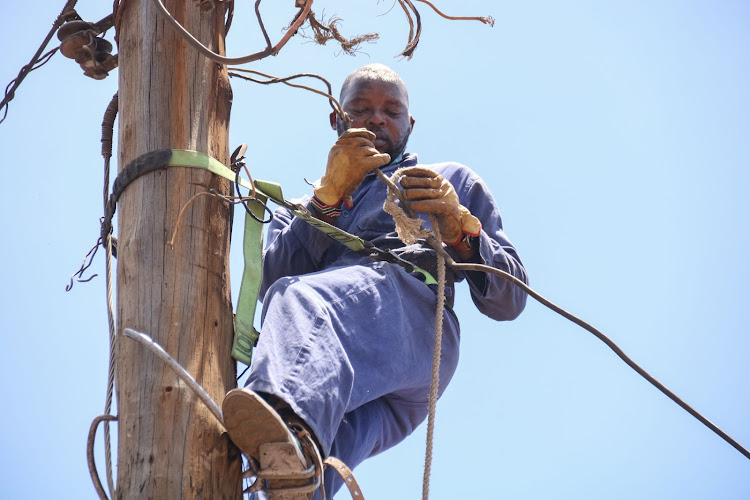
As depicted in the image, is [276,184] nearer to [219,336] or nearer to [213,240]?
[213,240]

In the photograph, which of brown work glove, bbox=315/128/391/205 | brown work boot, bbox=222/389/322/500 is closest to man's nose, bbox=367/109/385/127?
brown work glove, bbox=315/128/391/205

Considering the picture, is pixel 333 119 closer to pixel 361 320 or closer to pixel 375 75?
pixel 375 75

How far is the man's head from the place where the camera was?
3.56 meters

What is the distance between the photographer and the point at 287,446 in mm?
2205

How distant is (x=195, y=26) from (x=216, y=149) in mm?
403

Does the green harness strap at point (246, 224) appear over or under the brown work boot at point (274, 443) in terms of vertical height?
over

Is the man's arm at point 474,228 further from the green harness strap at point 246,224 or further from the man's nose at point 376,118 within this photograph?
the man's nose at point 376,118

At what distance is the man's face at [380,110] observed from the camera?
3562 mm

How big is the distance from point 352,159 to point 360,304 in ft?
1.63

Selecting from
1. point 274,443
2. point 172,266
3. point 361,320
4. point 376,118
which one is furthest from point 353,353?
point 376,118

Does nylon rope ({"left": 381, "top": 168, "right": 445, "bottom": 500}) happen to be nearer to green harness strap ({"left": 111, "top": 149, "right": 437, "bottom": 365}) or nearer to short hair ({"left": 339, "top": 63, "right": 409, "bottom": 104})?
green harness strap ({"left": 111, "top": 149, "right": 437, "bottom": 365})

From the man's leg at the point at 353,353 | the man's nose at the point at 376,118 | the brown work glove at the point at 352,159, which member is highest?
the man's nose at the point at 376,118

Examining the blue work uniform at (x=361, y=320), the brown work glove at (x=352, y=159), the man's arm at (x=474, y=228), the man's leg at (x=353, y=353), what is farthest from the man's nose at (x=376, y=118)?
the man's leg at (x=353, y=353)

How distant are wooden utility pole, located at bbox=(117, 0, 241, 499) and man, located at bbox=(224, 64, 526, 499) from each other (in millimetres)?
139
